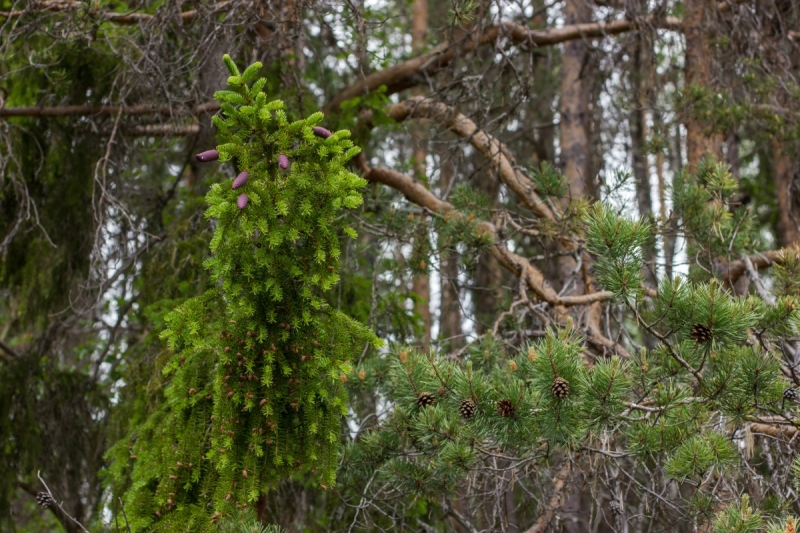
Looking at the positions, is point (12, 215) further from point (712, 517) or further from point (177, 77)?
point (712, 517)

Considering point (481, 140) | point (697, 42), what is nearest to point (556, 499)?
point (481, 140)

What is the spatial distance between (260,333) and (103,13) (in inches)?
106

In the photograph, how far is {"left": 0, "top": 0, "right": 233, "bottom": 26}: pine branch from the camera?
4.33 meters

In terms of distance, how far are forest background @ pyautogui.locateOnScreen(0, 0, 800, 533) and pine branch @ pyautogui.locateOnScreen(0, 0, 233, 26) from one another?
3cm

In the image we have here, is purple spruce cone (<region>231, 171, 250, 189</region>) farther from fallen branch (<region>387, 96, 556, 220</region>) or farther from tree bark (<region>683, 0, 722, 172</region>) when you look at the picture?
tree bark (<region>683, 0, 722, 172</region>)

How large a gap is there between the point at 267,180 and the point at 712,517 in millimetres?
2099

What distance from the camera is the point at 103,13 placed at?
432 centimetres

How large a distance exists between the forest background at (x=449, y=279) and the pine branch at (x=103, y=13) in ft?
0.10

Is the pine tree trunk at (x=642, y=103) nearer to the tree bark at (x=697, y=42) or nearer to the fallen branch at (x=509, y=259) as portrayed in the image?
the tree bark at (x=697, y=42)

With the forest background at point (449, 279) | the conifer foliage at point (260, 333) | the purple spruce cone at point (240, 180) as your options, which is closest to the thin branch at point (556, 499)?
the forest background at point (449, 279)

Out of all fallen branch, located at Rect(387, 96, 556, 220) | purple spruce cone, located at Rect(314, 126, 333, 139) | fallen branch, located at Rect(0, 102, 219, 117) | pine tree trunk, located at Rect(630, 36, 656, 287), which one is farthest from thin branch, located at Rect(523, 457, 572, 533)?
fallen branch, located at Rect(0, 102, 219, 117)

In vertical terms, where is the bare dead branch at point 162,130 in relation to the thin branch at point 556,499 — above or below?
above

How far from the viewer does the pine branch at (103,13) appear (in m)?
4.33

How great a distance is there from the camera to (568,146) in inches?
266
